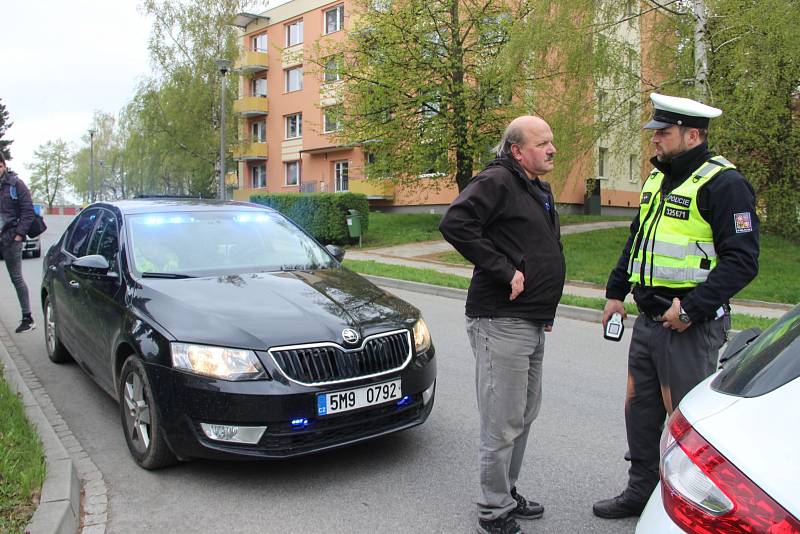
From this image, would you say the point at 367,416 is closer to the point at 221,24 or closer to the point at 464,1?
the point at 464,1

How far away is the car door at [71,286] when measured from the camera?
5.12m

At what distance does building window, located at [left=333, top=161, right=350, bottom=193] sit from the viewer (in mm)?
38344

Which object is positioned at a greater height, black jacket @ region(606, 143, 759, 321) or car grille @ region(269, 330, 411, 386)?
black jacket @ region(606, 143, 759, 321)

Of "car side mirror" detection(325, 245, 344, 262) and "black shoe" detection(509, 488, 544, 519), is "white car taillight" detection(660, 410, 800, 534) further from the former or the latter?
"car side mirror" detection(325, 245, 344, 262)

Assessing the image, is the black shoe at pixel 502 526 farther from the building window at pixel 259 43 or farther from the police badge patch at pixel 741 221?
the building window at pixel 259 43

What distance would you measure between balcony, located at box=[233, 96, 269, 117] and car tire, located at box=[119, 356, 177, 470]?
134 feet

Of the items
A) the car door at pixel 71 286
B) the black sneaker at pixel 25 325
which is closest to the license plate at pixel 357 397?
the car door at pixel 71 286

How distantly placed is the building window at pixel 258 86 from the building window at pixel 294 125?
357cm

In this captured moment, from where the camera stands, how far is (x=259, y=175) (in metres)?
45.7

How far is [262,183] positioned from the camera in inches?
1788

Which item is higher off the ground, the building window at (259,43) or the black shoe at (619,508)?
the building window at (259,43)

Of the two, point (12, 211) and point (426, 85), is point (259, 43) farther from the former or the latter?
point (12, 211)

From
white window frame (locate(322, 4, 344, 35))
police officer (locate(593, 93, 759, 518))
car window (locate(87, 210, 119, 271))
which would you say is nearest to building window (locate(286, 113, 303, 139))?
white window frame (locate(322, 4, 344, 35))

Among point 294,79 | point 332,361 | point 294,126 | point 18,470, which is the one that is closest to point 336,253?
point 332,361
